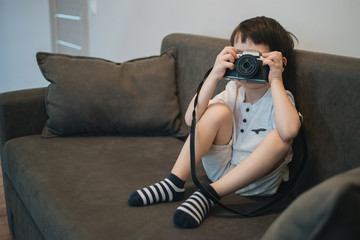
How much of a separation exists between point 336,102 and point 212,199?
1.54 ft

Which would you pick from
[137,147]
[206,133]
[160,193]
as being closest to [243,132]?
[206,133]

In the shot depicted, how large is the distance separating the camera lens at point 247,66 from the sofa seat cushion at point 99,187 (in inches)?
16.0

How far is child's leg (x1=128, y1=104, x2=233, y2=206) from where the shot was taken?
1.08m

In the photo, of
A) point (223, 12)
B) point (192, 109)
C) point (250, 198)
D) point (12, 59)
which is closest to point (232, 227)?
point (250, 198)

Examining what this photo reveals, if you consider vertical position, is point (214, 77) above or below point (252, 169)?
above

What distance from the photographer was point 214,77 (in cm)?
121

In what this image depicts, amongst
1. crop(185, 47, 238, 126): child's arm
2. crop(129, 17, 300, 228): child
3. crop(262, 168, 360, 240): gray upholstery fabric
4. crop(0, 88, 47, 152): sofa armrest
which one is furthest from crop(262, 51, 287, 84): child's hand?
crop(0, 88, 47, 152): sofa armrest

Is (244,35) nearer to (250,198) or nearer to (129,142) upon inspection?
(250,198)

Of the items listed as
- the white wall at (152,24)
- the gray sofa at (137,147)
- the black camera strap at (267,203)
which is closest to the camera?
the gray sofa at (137,147)

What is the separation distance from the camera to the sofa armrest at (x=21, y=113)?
1518mm

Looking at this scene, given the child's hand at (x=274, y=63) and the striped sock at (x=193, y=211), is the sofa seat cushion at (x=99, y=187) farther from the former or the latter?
the child's hand at (x=274, y=63)

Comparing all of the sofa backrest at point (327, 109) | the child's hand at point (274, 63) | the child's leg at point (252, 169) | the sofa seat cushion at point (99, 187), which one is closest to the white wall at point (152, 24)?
the sofa backrest at point (327, 109)

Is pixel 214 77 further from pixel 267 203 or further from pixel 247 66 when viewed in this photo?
pixel 267 203

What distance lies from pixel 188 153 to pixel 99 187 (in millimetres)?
302
